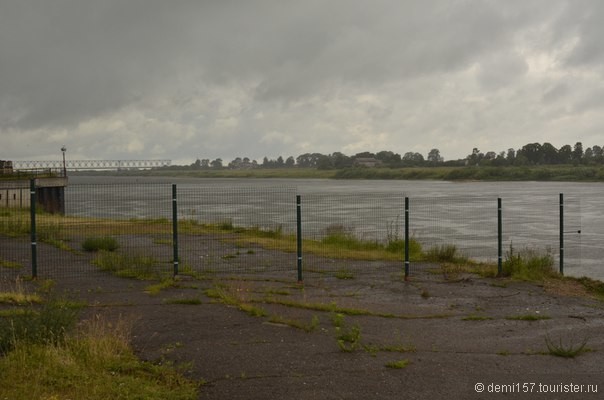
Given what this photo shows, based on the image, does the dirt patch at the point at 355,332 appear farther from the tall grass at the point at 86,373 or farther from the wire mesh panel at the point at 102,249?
the wire mesh panel at the point at 102,249

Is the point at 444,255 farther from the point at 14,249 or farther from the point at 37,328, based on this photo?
the point at 37,328

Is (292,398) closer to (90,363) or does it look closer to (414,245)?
(90,363)

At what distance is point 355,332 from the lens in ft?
25.6

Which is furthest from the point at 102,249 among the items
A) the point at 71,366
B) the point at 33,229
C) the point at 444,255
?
the point at 71,366

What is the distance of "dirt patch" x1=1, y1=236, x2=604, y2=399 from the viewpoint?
636cm

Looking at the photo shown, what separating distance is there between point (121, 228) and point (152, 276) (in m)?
7.49

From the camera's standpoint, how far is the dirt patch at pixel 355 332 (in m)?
6.36

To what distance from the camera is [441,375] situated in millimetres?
6598

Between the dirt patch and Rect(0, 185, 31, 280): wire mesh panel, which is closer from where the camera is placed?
the dirt patch

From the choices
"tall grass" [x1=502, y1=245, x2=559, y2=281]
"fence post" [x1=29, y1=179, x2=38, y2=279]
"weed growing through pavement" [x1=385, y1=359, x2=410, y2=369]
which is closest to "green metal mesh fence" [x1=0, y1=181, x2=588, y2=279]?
"fence post" [x1=29, y1=179, x2=38, y2=279]

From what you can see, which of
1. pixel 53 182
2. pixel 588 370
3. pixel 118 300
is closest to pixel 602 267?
pixel 588 370

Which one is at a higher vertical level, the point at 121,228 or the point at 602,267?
the point at 121,228

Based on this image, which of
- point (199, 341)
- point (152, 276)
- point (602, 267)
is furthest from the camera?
point (602, 267)

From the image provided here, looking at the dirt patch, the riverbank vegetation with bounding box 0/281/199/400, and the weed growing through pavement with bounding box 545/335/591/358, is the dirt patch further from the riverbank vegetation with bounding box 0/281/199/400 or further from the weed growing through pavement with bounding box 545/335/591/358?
the riverbank vegetation with bounding box 0/281/199/400
